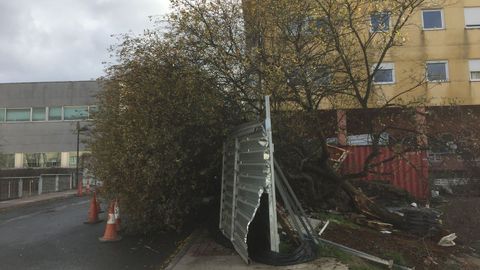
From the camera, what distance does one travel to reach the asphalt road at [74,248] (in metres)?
8.85

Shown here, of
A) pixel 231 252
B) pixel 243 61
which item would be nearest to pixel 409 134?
pixel 243 61

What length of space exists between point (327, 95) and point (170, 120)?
351 cm

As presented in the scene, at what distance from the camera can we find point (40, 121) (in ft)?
175

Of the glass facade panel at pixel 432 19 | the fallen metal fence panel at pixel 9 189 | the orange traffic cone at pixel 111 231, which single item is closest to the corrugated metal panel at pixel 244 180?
the orange traffic cone at pixel 111 231

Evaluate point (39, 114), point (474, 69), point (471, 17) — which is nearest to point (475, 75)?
point (474, 69)

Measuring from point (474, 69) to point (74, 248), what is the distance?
23668 mm

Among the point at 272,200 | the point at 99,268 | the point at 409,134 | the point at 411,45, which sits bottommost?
the point at 99,268

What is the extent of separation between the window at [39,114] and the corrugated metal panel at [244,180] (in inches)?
1884

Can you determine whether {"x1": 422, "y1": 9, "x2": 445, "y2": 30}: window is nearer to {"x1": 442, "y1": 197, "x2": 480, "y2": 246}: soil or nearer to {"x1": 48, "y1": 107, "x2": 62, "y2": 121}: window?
{"x1": 442, "y1": 197, "x2": 480, "y2": 246}: soil

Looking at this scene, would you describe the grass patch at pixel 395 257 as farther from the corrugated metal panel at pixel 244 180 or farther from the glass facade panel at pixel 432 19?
the glass facade panel at pixel 432 19

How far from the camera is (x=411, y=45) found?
26.2 m

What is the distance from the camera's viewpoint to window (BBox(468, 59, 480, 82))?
26953mm

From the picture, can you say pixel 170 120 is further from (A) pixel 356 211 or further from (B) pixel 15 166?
(B) pixel 15 166

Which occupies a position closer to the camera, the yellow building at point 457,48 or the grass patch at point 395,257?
the grass patch at point 395,257
